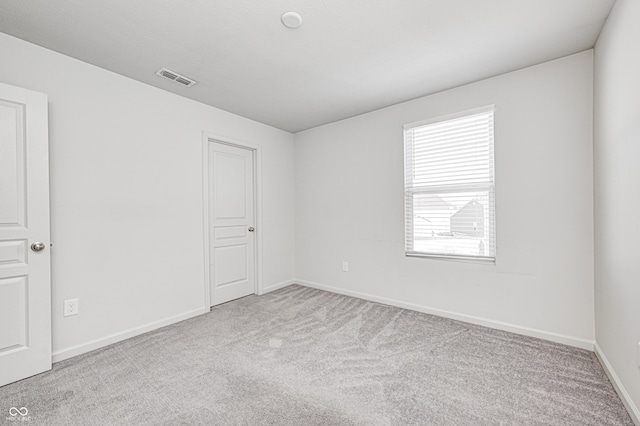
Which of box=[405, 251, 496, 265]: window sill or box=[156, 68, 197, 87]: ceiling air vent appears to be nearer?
box=[156, 68, 197, 87]: ceiling air vent

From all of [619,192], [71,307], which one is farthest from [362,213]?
[71,307]

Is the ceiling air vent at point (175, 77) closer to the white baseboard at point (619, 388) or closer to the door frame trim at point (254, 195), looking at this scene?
the door frame trim at point (254, 195)

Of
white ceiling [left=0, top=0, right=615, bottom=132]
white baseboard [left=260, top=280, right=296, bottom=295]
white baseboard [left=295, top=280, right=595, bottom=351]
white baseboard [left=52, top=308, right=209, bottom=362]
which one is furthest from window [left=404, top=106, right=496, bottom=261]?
white baseboard [left=52, top=308, right=209, bottom=362]

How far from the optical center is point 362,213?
3.71 m

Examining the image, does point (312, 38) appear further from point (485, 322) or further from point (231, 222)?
point (485, 322)

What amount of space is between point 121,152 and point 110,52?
2.68ft

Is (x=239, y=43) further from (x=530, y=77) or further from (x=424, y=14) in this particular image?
(x=530, y=77)

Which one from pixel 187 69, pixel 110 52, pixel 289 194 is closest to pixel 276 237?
pixel 289 194

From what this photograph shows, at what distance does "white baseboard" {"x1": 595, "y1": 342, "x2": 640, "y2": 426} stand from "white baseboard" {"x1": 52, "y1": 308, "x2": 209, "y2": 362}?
3492 millimetres

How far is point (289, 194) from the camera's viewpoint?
4453 millimetres

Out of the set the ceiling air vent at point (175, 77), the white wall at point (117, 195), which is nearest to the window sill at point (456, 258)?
the white wall at point (117, 195)

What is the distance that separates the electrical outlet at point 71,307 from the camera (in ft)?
7.32

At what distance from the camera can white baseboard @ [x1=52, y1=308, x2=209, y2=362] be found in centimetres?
221

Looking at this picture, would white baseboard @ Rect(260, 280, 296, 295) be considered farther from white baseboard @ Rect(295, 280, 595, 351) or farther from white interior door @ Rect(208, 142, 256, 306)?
white baseboard @ Rect(295, 280, 595, 351)
